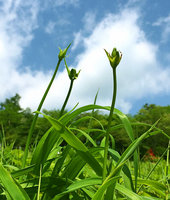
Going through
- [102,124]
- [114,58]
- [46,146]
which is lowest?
[46,146]

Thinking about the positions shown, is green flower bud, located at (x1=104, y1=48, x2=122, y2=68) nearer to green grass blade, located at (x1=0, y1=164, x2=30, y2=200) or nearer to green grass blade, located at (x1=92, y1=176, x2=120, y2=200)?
green grass blade, located at (x1=92, y1=176, x2=120, y2=200)

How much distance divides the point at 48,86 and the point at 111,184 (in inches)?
15.5

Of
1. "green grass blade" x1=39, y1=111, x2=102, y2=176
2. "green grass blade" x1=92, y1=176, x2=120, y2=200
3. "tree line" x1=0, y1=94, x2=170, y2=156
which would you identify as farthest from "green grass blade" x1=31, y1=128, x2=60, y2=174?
"tree line" x1=0, y1=94, x2=170, y2=156

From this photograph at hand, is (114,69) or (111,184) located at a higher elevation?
(114,69)

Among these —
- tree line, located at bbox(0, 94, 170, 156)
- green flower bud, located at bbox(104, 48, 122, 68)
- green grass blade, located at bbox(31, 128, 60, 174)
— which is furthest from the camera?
tree line, located at bbox(0, 94, 170, 156)

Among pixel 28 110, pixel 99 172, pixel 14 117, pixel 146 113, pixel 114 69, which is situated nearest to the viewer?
pixel 114 69

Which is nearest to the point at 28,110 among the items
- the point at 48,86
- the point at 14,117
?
the point at 14,117

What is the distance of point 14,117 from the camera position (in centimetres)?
2839

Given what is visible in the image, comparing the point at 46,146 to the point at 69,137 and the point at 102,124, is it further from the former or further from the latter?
the point at 102,124

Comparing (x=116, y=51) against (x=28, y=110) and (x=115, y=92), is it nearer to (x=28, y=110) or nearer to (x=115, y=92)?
(x=115, y=92)

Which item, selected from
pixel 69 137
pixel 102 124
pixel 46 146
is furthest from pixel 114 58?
pixel 102 124

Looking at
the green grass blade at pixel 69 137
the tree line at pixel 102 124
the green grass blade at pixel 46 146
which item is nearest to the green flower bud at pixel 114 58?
the green grass blade at pixel 69 137

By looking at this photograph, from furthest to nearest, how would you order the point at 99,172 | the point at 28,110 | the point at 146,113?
the point at 28,110 < the point at 146,113 < the point at 99,172

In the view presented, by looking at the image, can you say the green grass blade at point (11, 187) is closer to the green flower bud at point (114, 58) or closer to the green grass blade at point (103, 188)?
the green grass blade at point (103, 188)
